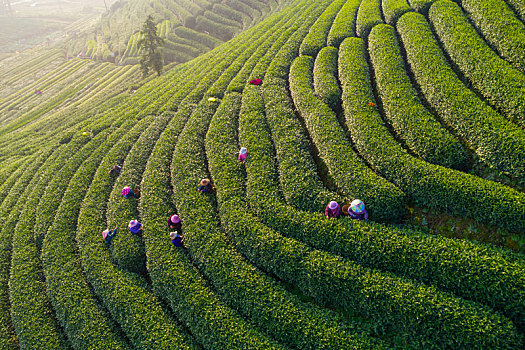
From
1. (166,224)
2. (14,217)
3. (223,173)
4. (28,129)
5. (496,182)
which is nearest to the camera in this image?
(496,182)

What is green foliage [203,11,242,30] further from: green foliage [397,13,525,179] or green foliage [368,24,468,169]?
green foliage [397,13,525,179]

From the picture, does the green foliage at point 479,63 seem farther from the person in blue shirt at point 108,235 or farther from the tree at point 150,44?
the tree at point 150,44

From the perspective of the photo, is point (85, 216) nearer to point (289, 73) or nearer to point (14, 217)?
point (14, 217)

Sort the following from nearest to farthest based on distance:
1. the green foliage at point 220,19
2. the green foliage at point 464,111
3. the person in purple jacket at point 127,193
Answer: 1. the green foliage at point 464,111
2. the person in purple jacket at point 127,193
3. the green foliage at point 220,19

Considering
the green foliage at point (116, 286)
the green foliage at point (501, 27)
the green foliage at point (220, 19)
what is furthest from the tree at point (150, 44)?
the green foliage at point (501, 27)

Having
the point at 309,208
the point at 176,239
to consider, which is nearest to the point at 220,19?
the point at 176,239

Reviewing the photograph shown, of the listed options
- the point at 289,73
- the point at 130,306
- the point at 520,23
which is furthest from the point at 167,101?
the point at 520,23

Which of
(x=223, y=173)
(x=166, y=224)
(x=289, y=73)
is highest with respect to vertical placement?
(x=289, y=73)
